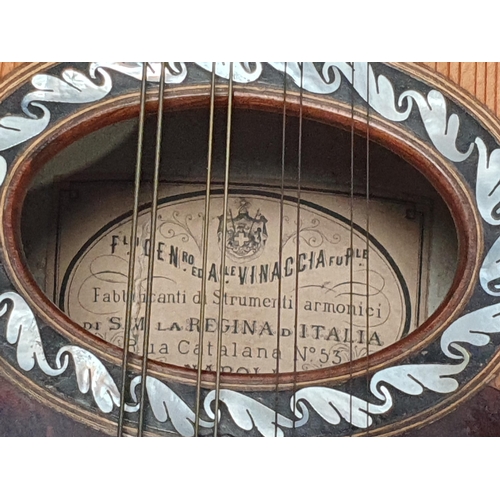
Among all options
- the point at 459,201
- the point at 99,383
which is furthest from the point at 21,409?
the point at 459,201

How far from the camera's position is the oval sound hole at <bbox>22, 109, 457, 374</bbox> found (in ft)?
18.8

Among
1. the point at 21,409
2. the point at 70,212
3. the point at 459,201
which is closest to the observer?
the point at 21,409

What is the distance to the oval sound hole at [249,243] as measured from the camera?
5.73 metres

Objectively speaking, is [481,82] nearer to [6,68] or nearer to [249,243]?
[249,243]

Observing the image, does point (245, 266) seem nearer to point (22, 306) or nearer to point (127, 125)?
point (127, 125)

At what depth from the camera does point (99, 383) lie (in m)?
4.86

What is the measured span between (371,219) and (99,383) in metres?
1.63

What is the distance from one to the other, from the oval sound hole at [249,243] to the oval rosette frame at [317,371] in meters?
0.44

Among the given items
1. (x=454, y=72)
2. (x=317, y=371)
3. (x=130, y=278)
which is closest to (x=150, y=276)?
(x=130, y=278)

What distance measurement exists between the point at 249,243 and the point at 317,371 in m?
1.08

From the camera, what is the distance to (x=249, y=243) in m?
5.90

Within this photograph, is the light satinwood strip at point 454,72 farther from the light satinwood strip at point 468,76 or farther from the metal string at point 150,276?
the metal string at point 150,276

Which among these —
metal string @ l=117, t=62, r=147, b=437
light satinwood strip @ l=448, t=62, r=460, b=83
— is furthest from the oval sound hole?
light satinwood strip @ l=448, t=62, r=460, b=83

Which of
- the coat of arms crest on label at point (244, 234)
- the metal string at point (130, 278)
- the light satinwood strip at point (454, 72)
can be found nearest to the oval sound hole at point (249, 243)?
the coat of arms crest on label at point (244, 234)
